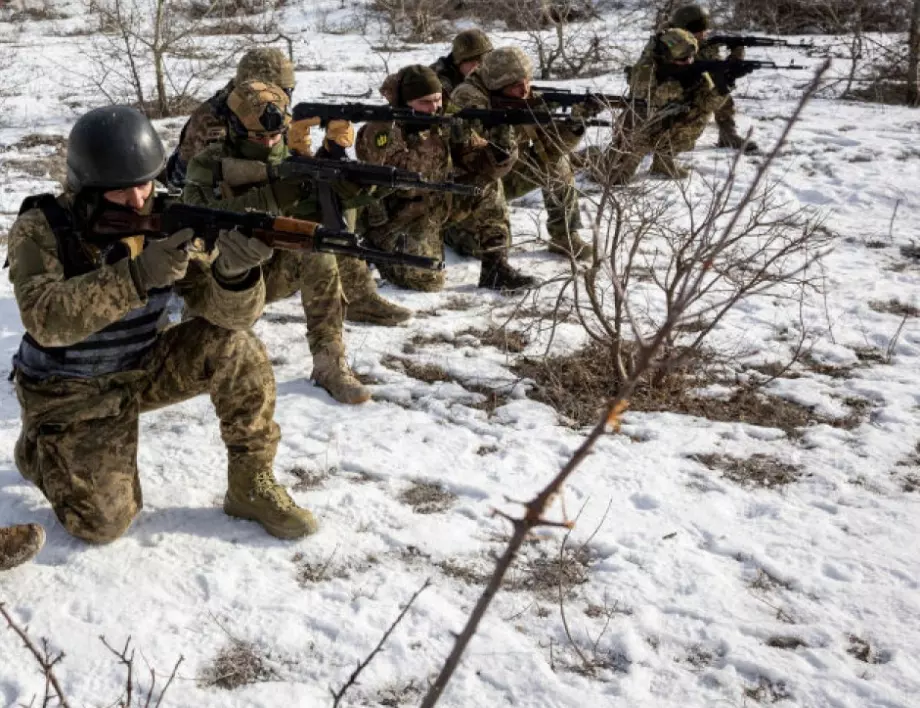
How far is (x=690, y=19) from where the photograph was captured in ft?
25.9

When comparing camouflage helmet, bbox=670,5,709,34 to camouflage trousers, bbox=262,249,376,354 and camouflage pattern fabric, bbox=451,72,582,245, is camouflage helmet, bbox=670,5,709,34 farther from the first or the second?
camouflage trousers, bbox=262,249,376,354

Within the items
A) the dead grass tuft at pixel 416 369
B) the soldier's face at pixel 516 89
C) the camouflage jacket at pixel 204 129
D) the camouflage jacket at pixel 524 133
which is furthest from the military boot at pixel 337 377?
the soldier's face at pixel 516 89

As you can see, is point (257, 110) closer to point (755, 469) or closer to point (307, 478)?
point (307, 478)

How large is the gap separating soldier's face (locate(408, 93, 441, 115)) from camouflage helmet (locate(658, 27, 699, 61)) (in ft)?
9.98

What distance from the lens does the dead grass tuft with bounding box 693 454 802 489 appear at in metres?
3.42

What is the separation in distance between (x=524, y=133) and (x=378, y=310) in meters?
1.69

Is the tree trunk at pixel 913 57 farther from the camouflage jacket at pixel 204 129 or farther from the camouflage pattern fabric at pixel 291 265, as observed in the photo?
the camouflage pattern fabric at pixel 291 265

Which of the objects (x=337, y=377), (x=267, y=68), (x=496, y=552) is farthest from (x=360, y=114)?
(x=496, y=552)

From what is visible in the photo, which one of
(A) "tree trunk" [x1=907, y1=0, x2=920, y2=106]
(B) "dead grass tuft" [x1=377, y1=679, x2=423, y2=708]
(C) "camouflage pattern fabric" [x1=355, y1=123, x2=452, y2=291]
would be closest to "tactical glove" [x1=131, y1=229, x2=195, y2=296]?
(B) "dead grass tuft" [x1=377, y1=679, x2=423, y2=708]

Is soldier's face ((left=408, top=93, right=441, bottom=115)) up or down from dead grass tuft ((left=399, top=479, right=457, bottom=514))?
up

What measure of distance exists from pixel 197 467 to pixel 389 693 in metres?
1.39

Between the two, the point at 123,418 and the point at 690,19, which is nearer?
the point at 123,418

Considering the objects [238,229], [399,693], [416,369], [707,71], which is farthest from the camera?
[707,71]

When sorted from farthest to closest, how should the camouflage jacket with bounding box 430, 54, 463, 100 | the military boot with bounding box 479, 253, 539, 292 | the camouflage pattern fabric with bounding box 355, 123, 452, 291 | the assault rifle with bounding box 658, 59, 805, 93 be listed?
1. the assault rifle with bounding box 658, 59, 805, 93
2. the camouflage jacket with bounding box 430, 54, 463, 100
3. the military boot with bounding box 479, 253, 539, 292
4. the camouflage pattern fabric with bounding box 355, 123, 452, 291
